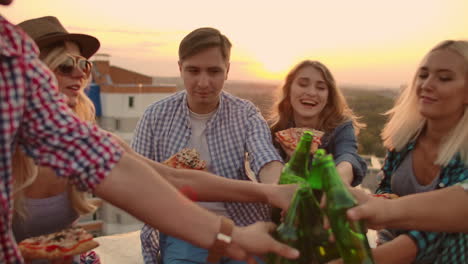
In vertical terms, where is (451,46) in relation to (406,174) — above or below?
above

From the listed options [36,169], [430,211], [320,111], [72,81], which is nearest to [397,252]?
[430,211]

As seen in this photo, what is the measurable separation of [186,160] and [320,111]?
119 centimetres

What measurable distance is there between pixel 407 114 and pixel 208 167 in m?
1.32

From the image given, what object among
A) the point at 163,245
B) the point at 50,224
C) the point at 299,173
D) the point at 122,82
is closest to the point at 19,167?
the point at 50,224

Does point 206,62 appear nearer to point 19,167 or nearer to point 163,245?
point 163,245

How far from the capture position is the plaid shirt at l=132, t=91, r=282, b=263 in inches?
113

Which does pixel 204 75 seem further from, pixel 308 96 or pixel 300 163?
pixel 300 163

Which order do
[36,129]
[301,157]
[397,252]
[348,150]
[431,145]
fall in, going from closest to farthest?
[36,129] < [301,157] < [397,252] < [431,145] < [348,150]

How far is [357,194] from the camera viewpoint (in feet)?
5.77

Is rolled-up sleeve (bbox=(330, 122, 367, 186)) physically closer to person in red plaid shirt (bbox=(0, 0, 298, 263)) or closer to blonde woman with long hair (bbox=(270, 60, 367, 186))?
blonde woman with long hair (bbox=(270, 60, 367, 186))

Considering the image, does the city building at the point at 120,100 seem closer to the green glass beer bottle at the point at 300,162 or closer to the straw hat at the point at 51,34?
the straw hat at the point at 51,34

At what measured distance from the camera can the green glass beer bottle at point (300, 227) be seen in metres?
1.43

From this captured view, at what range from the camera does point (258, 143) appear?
2783 mm

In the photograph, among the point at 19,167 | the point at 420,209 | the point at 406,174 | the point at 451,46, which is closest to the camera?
the point at 19,167
